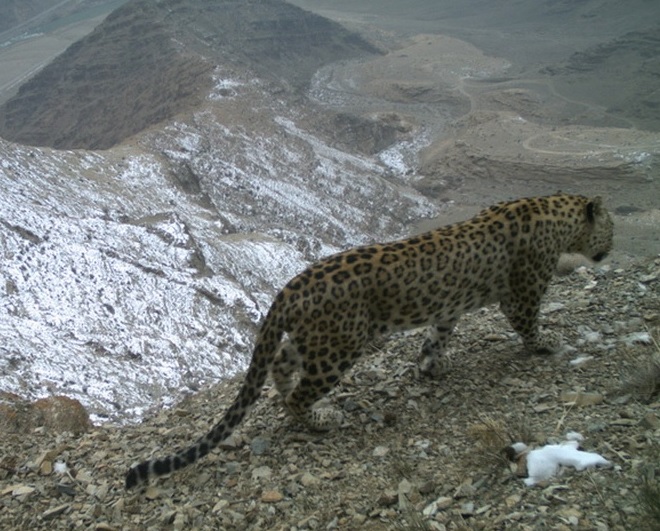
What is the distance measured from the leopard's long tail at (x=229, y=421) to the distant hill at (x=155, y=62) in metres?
32.6

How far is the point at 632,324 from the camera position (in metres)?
8.07

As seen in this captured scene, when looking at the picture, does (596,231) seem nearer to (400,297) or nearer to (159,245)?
(400,297)

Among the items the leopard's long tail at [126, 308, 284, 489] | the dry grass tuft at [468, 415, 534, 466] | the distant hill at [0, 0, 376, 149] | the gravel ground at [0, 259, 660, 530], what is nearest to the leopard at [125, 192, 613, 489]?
the leopard's long tail at [126, 308, 284, 489]

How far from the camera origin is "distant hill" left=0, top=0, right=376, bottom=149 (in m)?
42.9

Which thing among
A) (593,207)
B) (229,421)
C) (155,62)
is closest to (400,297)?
(229,421)

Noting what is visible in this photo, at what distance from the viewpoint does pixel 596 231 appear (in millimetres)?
8273

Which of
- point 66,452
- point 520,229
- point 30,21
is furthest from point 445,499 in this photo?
point 30,21

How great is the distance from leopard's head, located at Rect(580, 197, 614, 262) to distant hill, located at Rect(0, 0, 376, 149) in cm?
3157

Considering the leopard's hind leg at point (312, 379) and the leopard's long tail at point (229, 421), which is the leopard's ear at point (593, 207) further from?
the leopard's long tail at point (229, 421)

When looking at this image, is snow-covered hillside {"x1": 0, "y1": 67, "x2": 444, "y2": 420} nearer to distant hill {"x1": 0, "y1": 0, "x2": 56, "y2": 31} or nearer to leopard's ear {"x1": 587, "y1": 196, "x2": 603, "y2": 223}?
leopard's ear {"x1": 587, "y1": 196, "x2": 603, "y2": 223}

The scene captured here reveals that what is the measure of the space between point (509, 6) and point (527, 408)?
73150 mm

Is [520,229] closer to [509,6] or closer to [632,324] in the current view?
[632,324]

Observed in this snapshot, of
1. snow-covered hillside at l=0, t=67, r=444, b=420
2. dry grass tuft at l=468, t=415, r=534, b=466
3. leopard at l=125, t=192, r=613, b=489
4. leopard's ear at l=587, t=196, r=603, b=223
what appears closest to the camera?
dry grass tuft at l=468, t=415, r=534, b=466

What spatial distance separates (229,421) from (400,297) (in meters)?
1.90
